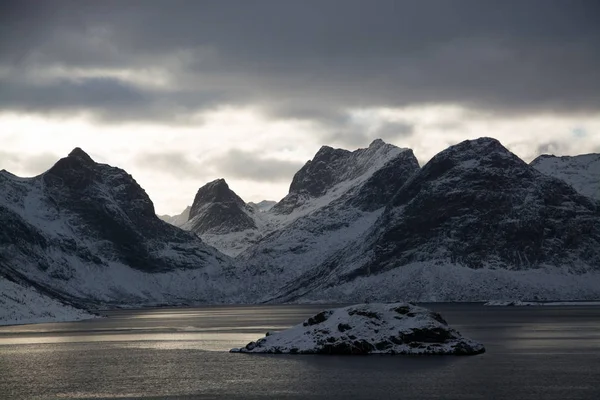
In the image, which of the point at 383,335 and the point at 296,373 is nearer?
the point at 296,373

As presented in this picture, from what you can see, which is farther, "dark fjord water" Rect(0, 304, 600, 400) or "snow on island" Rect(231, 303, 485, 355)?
"snow on island" Rect(231, 303, 485, 355)

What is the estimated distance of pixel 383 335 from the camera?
11388 centimetres

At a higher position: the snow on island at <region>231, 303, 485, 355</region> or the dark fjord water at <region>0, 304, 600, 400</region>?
the snow on island at <region>231, 303, 485, 355</region>

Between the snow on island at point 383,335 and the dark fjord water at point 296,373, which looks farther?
the snow on island at point 383,335

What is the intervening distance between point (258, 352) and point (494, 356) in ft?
104

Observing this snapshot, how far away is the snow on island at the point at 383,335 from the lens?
4422 inches

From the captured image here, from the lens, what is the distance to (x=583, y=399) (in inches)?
2884

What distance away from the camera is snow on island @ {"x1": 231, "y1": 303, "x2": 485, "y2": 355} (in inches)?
4422

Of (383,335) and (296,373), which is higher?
(383,335)

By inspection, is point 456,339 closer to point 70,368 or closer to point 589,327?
point 70,368

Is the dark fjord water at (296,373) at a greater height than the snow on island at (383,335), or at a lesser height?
lesser

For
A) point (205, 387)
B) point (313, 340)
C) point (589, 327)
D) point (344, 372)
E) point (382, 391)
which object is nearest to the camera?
point (382, 391)

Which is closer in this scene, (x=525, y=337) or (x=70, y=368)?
(x=70, y=368)

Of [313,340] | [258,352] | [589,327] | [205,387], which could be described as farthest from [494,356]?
[589,327]
